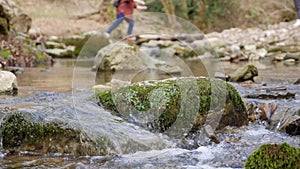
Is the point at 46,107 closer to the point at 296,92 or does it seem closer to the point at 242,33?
the point at 296,92

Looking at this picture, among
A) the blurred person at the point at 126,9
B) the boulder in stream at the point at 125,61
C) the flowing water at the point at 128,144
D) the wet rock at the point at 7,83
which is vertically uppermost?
the blurred person at the point at 126,9

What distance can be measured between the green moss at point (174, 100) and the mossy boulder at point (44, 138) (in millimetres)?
723

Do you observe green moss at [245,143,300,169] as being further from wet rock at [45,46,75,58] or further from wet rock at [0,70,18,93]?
wet rock at [45,46,75,58]

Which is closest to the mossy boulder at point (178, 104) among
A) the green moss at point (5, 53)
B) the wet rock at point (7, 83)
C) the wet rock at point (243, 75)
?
the wet rock at point (7, 83)

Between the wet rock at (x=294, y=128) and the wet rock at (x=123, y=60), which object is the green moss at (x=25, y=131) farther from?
the wet rock at (x=123, y=60)

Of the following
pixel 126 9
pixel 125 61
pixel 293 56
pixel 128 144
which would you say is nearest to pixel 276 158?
pixel 128 144

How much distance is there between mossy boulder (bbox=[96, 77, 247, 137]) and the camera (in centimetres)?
385

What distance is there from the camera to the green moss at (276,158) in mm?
2324

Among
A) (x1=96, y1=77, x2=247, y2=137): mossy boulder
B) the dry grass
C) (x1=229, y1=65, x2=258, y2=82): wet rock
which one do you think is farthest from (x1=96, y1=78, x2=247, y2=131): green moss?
the dry grass

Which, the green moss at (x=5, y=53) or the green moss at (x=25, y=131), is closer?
the green moss at (x=25, y=131)

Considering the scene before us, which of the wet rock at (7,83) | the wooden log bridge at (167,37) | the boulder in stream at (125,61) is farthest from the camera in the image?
the wooden log bridge at (167,37)

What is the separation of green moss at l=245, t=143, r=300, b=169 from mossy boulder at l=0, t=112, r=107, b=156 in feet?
4.07

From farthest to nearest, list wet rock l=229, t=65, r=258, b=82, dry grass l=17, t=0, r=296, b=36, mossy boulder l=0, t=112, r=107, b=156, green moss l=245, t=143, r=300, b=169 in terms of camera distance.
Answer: dry grass l=17, t=0, r=296, b=36 → wet rock l=229, t=65, r=258, b=82 → mossy boulder l=0, t=112, r=107, b=156 → green moss l=245, t=143, r=300, b=169

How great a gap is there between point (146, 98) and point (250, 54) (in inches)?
364
